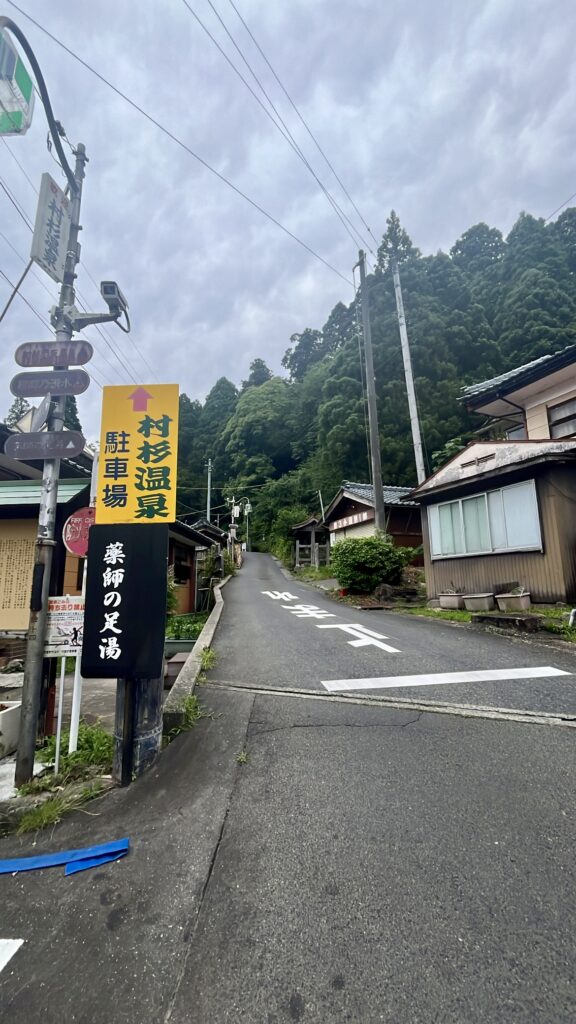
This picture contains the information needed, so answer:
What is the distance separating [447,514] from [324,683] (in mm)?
7745

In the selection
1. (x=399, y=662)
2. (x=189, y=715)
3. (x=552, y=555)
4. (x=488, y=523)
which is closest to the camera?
(x=189, y=715)

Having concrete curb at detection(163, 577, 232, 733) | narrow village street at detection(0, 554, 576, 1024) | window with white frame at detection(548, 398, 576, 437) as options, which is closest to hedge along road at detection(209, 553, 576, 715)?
concrete curb at detection(163, 577, 232, 733)

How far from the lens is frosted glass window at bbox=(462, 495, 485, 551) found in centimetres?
1016

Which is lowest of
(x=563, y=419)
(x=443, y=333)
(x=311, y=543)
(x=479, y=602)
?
(x=479, y=602)

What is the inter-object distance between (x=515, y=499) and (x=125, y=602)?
8.90 meters

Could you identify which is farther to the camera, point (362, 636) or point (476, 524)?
point (476, 524)

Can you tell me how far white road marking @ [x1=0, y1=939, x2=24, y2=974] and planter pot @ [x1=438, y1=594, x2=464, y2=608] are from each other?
10.0m

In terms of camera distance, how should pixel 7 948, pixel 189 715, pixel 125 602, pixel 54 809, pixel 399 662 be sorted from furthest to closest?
pixel 399 662
pixel 189 715
pixel 125 602
pixel 54 809
pixel 7 948

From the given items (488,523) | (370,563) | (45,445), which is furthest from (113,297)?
(370,563)

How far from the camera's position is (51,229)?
139 inches

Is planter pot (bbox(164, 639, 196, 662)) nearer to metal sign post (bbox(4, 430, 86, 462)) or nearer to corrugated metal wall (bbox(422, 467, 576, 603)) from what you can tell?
metal sign post (bbox(4, 430, 86, 462))

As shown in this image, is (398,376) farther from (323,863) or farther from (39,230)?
(323,863)

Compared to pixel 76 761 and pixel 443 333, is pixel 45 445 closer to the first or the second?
pixel 76 761

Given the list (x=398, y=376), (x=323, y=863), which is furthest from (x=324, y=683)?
(x=398, y=376)
